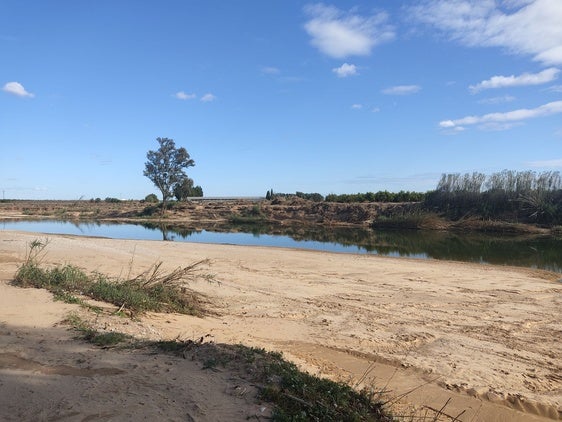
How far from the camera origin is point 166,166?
5691 centimetres

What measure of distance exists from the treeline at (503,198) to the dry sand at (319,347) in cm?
2858

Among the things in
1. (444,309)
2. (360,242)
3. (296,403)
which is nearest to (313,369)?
(296,403)

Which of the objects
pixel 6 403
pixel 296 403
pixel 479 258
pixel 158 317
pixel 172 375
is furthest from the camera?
pixel 479 258

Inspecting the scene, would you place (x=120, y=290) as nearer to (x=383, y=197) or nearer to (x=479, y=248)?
(x=479, y=248)

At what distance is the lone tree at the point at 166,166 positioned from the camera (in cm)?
5622

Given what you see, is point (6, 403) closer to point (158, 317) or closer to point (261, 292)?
point (158, 317)

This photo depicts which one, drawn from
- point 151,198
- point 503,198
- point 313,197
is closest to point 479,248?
point 503,198

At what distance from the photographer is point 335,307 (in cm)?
961

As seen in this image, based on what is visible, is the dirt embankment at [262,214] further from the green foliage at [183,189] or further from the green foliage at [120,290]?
the green foliage at [120,290]

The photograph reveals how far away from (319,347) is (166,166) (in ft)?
174

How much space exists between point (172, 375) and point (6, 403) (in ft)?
4.62

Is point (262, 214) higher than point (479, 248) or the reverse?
higher

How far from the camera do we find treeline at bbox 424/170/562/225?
38.5 m

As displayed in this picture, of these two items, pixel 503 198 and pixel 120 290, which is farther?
pixel 503 198
